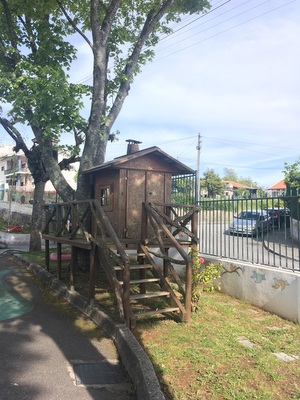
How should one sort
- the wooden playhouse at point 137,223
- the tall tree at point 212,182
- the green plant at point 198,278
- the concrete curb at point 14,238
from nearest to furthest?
the wooden playhouse at point 137,223
the green plant at point 198,278
the concrete curb at point 14,238
the tall tree at point 212,182

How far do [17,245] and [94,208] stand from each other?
31.5ft

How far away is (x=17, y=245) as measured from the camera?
47.2 ft

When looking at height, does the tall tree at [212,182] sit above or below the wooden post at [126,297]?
above

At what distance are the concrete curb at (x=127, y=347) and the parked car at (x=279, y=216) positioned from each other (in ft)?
11.9

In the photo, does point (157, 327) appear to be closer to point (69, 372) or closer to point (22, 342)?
point (69, 372)

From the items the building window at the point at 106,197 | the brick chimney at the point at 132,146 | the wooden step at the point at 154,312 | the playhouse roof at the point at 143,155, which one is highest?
the brick chimney at the point at 132,146

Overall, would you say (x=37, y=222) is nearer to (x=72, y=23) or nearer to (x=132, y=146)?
(x=132, y=146)

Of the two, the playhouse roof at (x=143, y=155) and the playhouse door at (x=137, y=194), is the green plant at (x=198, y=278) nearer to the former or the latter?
the playhouse door at (x=137, y=194)

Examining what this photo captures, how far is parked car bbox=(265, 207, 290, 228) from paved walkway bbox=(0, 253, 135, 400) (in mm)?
3937

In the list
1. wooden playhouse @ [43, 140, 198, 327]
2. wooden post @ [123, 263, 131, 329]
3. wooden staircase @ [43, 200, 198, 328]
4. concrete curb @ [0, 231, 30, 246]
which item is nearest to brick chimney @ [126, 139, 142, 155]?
wooden playhouse @ [43, 140, 198, 327]

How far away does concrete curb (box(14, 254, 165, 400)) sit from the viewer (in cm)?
313

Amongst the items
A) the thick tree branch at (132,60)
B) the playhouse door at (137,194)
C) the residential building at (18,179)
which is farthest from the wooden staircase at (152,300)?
the residential building at (18,179)

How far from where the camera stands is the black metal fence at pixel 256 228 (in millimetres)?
6254

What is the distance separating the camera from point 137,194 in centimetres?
696
